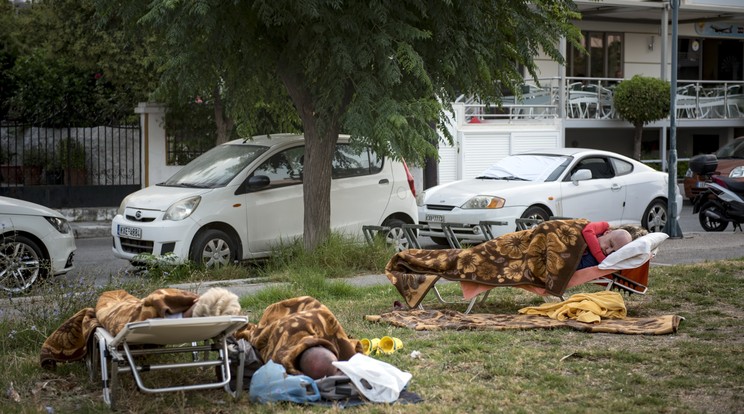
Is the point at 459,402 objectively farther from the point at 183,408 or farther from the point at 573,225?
the point at 573,225

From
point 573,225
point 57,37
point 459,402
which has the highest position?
point 57,37

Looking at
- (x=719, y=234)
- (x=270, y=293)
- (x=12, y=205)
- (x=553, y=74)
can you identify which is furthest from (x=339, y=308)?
(x=553, y=74)

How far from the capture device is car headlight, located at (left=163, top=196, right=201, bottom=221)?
39.3ft

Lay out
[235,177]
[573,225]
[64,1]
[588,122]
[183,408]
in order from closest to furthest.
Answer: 1. [183,408]
2. [573,225]
3. [235,177]
4. [64,1]
5. [588,122]

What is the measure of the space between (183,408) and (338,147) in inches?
309

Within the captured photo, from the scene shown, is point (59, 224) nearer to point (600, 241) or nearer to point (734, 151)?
point (600, 241)

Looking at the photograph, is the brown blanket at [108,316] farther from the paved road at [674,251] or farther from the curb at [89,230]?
the curb at [89,230]

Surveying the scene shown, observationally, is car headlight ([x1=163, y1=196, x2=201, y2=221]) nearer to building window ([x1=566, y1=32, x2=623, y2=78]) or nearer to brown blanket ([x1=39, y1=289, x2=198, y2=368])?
brown blanket ([x1=39, y1=289, x2=198, y2=368])

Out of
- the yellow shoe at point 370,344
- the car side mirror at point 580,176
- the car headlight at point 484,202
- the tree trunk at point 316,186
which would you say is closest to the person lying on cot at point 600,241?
the yellow shoe at point 370,344

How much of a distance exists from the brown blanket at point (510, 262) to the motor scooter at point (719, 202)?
28.4 feet

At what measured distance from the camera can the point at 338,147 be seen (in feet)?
44.1

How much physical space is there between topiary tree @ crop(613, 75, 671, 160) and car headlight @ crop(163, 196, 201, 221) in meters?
16.6

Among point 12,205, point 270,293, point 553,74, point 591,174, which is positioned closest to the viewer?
point 270,293

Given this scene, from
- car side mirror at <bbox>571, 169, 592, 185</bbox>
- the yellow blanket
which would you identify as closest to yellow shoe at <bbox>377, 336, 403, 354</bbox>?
the yellow blanket
